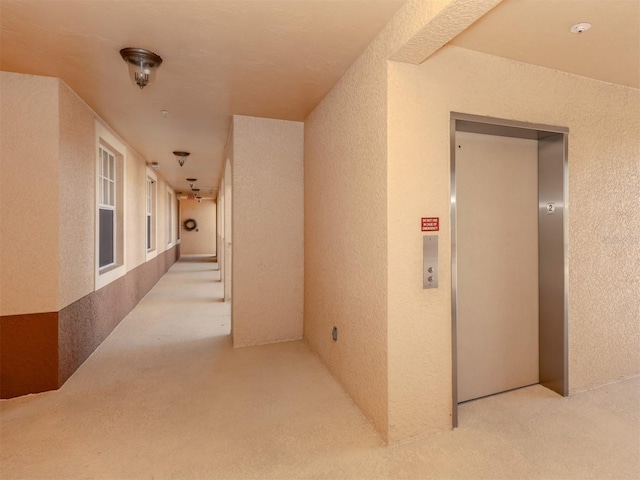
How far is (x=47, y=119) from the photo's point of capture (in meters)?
2.54

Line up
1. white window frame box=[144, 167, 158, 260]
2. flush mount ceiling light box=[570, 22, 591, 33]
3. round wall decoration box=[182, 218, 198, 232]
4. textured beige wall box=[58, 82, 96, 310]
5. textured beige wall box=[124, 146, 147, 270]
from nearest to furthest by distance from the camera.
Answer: flush mount ceiling light box=[570, 22, 591, 33], textured beige wall box=[58, 82, 96, 310], textured beige wall box=[124, 146, 147, 270], white window frame box=[144, 167, 158, 260], round wall decoration box=[182, 218, 198, 232]

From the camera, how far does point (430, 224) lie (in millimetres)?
2025

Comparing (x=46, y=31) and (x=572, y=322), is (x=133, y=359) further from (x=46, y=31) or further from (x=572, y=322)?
(x=572, y=322)

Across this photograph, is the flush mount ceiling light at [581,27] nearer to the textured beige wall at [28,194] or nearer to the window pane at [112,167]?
the textured beige wall at [28,194]

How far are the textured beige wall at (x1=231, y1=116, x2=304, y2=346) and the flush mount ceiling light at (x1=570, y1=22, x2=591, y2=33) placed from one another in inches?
94.1

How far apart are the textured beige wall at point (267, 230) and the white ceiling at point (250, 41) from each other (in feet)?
1.97

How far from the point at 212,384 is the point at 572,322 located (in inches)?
111

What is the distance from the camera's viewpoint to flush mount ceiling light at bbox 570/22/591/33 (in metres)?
1.84

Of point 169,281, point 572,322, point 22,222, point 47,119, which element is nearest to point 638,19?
point 572,322

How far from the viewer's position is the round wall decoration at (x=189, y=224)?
45.3 feet

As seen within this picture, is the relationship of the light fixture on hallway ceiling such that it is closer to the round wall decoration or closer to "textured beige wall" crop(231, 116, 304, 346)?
"textured beige wall" crop(231, 116, 304, 346)

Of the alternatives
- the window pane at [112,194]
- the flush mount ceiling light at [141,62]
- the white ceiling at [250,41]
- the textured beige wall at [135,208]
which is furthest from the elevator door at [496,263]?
the textured beige wall at [135,208]

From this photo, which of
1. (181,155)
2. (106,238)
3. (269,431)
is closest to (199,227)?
(181,155)

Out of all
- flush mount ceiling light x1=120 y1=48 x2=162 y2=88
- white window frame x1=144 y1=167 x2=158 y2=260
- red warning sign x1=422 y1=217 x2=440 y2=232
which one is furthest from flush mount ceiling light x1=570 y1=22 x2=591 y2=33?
white window frame x1=144 y1=167 x2=158 y2=260
